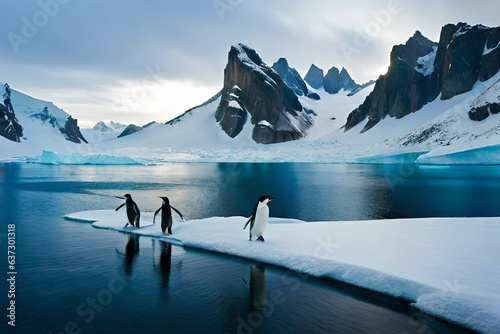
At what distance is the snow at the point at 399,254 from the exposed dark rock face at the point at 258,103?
385ft

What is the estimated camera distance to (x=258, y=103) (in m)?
139

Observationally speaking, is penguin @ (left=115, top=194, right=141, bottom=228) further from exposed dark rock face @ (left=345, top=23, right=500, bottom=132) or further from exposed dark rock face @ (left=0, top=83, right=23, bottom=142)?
exposed dark rock face @ (left=0, top=83, right=23, bottom=142)

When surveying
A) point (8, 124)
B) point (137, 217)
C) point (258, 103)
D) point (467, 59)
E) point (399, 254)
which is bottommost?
point (399, 254)

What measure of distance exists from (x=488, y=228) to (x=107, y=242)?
12082 mm

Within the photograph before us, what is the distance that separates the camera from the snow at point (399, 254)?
681 centimetres

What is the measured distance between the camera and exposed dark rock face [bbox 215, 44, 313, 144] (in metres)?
133

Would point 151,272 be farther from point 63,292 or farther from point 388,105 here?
point 388,105

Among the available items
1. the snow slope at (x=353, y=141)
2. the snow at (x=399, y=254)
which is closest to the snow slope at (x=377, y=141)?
the snow slope at (x=353, y=141)

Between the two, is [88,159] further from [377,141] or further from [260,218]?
[260,218]

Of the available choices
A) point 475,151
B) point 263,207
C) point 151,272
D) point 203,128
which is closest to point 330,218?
point 263,207

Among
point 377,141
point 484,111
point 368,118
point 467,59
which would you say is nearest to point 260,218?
point 484,111

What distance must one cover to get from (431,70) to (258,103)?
60154mm

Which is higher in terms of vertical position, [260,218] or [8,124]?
[8,124]

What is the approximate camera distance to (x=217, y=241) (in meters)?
11.8
